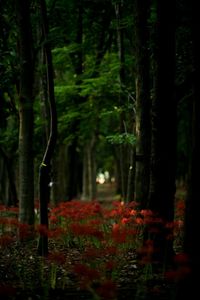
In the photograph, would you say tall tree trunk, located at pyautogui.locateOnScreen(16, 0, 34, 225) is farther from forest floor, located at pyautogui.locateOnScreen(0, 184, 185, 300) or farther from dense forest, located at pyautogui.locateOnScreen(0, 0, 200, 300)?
forest floor, located at pyautogui.locateOnScreen(0, 184, 185, 300)

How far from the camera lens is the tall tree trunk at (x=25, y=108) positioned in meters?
11.5

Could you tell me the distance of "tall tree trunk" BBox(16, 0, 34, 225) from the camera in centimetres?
1149

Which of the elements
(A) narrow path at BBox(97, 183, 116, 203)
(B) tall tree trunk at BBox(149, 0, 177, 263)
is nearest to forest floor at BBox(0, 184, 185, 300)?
(B) tall tree trunk at BBox(149, 0, 177, 263)

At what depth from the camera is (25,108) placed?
11.6 metres

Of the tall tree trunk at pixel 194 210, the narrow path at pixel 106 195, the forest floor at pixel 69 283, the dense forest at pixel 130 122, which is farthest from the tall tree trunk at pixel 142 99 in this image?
the narrow path at pixel 106 195

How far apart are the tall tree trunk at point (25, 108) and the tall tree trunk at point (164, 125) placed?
14.9 ft

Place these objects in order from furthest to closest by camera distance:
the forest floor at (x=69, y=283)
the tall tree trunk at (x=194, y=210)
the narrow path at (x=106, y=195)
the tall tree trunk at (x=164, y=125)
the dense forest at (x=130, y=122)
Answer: the narrow path at (x=106, y=195) → the tall tree trunk at (x=164, y=125) → the forest floor at (x=69, y=283) → the dense forest at (x=130, y=122) → the tall tree trunk at (x=194, y=210)

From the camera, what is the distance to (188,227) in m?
5.78

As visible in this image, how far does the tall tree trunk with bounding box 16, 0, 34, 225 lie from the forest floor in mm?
→ 1927

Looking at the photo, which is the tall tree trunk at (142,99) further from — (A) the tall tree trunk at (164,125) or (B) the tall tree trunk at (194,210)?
(B) the tall tree trunk at (194,210)

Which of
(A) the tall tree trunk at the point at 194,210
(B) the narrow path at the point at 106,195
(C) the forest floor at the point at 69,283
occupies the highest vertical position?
(A) the tall tree trunk at the point at 194,210

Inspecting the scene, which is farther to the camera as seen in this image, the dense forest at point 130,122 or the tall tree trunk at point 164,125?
the tall tree trunk at point 164,125

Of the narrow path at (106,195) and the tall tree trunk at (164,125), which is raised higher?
the tall tree trunk at (164,125)

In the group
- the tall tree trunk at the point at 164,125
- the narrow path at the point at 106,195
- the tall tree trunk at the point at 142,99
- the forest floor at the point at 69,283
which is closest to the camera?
the forest floor at the point at 69,283
